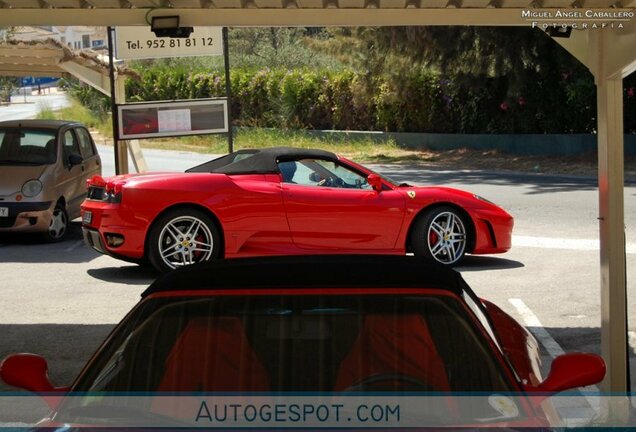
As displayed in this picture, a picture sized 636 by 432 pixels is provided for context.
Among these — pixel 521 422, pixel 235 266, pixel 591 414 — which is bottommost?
pixel 591 414

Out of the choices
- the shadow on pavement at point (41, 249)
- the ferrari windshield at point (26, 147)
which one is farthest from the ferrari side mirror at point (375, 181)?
the ferrari windshield at point (26, 147)

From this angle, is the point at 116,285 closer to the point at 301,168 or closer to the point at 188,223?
the point at 188,223

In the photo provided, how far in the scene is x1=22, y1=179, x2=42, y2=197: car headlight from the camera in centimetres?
1399

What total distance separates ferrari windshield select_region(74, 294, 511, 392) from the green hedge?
19.6 metres

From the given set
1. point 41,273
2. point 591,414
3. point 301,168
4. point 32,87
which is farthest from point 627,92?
point 32,87

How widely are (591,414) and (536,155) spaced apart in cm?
2171

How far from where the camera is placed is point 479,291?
10.5m

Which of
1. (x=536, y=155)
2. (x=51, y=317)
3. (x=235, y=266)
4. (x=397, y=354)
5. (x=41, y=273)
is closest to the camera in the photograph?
(x=397, y=354)

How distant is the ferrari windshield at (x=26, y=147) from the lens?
14.7 meters

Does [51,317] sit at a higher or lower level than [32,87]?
lower

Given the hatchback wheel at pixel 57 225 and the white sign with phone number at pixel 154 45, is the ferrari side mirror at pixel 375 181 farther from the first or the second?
the white sign with phone number at pixel 154 45

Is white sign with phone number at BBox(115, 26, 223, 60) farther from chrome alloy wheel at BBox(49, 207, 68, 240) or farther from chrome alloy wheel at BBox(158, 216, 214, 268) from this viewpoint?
chrome alloy wheel at BBox(158, 216, 214, 268)

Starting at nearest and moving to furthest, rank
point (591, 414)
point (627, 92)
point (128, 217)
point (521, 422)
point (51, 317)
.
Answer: point (521, 422)
point (591, 414)
point (51, 317)
point (128, 217)
point (627, 92)

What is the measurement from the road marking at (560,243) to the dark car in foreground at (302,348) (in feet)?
30.2
